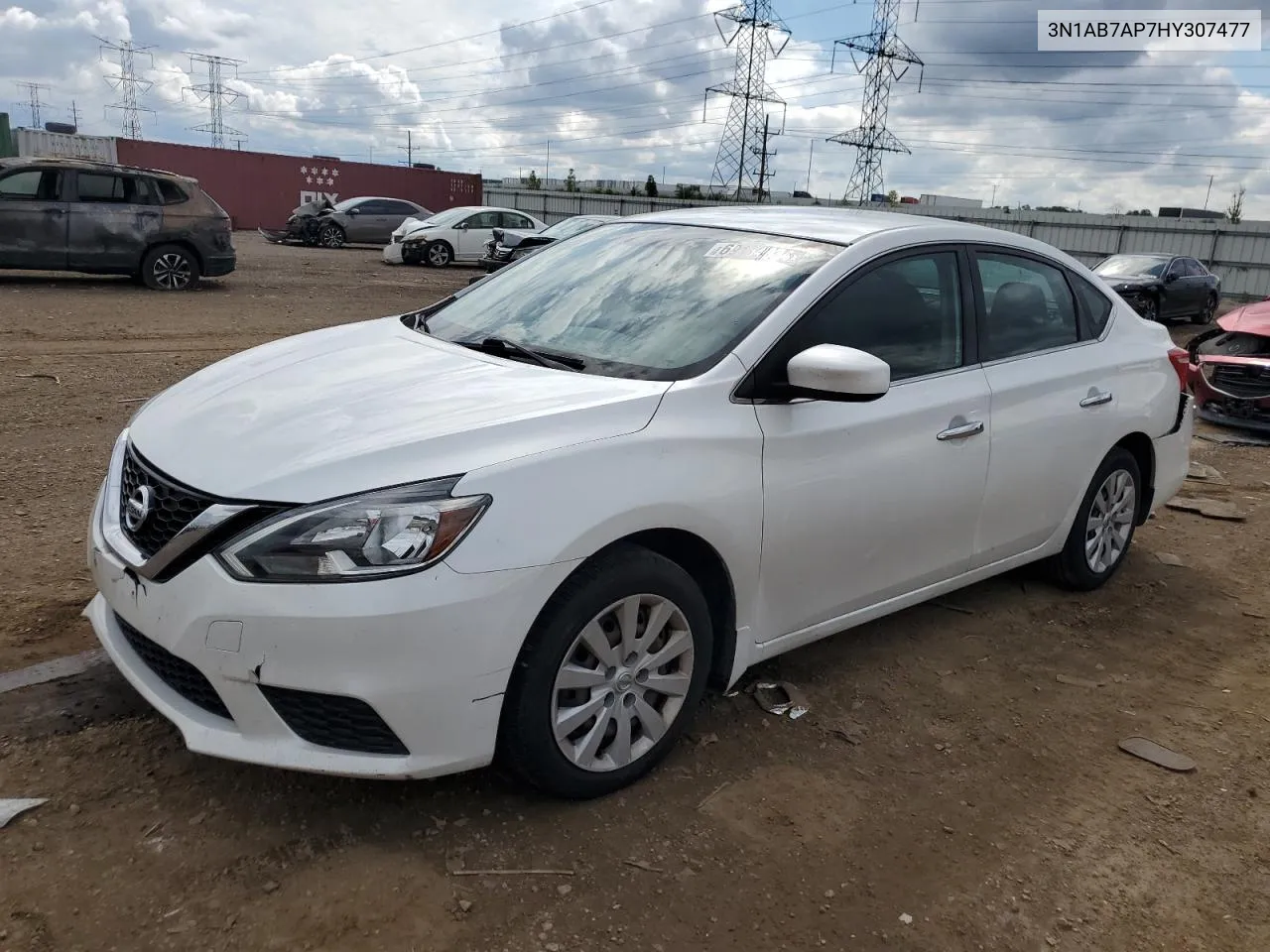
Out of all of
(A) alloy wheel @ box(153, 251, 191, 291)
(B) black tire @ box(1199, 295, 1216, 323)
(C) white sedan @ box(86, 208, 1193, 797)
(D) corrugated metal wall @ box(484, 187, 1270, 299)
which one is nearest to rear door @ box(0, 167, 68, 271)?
(A) alloy wheel @ box(153, 251, 191, 291)

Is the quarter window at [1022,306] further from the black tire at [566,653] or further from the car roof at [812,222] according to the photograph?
the black tire at [566,653]

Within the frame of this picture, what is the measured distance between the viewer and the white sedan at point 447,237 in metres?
22.4

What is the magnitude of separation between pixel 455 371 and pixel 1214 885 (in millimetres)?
2622

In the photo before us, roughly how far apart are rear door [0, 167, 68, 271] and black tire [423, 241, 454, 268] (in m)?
10.2

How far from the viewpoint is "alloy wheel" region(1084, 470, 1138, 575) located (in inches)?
182

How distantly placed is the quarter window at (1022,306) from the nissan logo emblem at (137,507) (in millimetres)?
2946

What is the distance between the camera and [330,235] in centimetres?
2636

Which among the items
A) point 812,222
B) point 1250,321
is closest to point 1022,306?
point 812,222

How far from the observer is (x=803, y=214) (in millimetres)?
4027

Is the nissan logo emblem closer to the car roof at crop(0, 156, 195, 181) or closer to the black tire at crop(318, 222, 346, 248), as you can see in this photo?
the car roof at crop(0, 156, 195, 181)

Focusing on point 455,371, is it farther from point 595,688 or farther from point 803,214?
point 803,214

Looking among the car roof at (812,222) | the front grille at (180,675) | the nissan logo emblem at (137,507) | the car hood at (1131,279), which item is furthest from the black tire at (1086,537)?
the car hood at (1131,279)

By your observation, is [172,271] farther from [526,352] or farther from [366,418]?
[366,418]

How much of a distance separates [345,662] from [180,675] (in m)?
0.56
